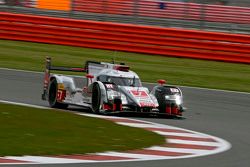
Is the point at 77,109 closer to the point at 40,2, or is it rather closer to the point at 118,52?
the point at 118,52

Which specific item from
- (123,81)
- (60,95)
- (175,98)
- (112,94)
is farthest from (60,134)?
(60,95)

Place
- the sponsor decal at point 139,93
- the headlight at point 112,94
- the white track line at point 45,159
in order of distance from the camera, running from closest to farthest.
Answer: the white track line at point 45,159
the headlight at point 112,94
the sponsor decal at point 139,93

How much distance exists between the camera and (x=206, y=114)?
17766mm

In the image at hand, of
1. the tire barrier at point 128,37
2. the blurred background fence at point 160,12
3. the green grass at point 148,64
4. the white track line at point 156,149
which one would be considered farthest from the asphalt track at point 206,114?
the blurred background fence at point 160,12

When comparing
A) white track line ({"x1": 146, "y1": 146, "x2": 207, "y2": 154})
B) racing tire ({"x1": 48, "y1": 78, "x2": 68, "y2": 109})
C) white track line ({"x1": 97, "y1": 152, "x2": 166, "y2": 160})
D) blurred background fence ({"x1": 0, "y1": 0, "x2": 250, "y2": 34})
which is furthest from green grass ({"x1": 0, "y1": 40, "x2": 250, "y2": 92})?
white track line ({"x1": 97, "y1": 152, "x2": 166, "y2": 160})

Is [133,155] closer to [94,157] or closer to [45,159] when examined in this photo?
[94,157]

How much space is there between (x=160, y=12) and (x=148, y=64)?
5.79m

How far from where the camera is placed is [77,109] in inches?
Answer: 701

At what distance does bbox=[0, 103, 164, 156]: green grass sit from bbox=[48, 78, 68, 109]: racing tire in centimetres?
166

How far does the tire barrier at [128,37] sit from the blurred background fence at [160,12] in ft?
5.98

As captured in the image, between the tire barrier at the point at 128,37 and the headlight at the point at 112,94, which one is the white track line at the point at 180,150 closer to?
the headlight at the point at 112,94

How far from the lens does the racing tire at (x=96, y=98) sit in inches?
650

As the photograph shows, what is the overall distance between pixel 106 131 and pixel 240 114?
16.9 feet

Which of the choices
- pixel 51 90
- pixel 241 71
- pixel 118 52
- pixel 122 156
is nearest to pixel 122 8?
pixel 118 52
